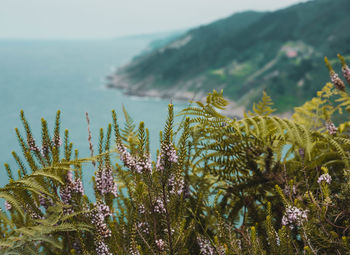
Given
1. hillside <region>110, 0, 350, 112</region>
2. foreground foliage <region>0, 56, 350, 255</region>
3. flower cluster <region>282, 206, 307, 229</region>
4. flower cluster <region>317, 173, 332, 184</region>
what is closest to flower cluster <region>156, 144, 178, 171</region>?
foreground foliage <region>0, 56, 350, 255</region>

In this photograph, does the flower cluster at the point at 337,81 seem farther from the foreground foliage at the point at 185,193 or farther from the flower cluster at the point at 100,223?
the flower cluster at the point at 100,223

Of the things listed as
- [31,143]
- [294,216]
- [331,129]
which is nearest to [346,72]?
[331,129]

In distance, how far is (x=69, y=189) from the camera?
122 cm

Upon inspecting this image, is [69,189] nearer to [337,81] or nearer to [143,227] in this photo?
[143,227]

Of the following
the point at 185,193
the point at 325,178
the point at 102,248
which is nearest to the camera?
the point at 102,248

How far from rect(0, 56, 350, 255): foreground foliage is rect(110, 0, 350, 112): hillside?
63.6m

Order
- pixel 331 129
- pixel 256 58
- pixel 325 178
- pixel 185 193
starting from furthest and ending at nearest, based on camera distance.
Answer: pixel 256 58
pixel 331 129
pixel 185 193
pixel 325 178

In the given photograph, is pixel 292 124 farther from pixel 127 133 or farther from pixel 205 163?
pixel 127 133

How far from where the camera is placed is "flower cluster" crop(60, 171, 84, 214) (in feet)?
4.00

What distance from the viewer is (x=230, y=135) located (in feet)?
5.07

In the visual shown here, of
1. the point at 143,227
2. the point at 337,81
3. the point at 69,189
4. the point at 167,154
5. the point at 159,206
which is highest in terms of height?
the point at 337,81

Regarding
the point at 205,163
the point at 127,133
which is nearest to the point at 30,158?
the point at 127,133

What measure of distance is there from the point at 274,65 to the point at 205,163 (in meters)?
80.4

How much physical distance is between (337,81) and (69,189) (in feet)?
5.32
